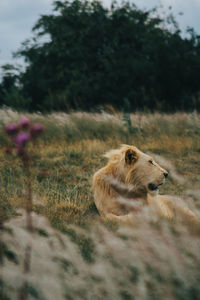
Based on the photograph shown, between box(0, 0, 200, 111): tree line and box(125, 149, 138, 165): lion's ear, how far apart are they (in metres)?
18.5

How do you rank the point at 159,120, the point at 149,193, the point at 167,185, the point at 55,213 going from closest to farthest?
the point at 55,213, the point at 149,193, the point at 167,185, the point at 159,120

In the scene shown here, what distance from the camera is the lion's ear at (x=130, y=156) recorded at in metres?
3.11

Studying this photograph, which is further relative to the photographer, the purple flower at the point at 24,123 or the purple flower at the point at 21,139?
the purple flower at the point at 24,123

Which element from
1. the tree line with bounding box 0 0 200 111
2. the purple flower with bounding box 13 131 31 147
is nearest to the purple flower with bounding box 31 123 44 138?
the purple flower with bounding box 13 131 31 147

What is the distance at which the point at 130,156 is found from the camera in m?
3.15

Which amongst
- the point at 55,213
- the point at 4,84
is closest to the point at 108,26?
the point at 4,84

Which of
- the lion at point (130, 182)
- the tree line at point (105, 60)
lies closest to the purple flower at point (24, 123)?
the lion at point (130, 182)

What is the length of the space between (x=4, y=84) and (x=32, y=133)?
98.0ft

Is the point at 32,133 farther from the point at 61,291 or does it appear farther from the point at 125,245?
the point at 125,245

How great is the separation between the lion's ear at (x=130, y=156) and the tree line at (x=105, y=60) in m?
18.5

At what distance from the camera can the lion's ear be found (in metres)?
3.11

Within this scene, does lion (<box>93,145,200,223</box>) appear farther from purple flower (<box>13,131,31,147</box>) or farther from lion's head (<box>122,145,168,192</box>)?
purple flower (<box>13,131,31,147</box>)

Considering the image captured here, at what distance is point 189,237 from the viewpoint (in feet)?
4.74

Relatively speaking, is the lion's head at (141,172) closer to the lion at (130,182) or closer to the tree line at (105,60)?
the lion at (130,182)
